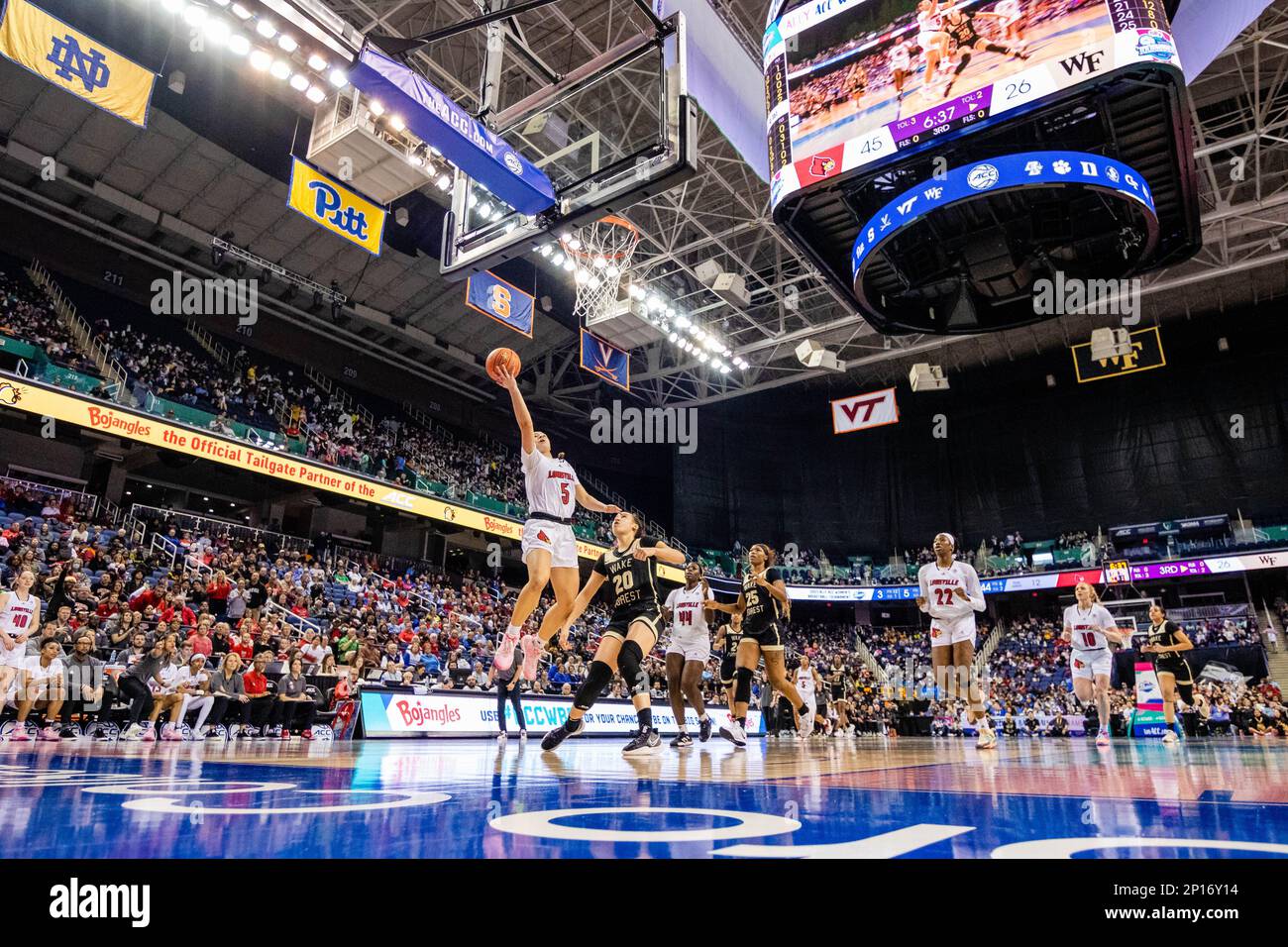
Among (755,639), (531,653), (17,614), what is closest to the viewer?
(531,653)

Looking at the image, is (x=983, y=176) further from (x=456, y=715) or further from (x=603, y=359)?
(x=603, y=359)

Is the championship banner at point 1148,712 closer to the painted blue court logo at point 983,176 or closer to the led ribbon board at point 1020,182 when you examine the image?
the led ribbon board at point 1020,182

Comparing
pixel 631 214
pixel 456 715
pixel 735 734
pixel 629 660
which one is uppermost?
pixel 631 214

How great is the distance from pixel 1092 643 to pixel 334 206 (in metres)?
16.0

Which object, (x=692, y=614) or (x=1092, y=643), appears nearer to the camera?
(x=692, y=614)

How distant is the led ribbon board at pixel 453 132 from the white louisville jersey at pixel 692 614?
406 centimetres

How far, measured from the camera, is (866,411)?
2458 centimetres

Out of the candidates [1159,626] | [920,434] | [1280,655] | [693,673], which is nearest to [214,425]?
[693,673]

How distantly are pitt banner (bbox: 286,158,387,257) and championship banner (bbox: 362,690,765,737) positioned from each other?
10.1 m

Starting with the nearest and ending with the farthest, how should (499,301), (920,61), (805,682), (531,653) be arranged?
(531,653), (920,61), (805,682), (499,301)

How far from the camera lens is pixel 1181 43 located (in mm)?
9969

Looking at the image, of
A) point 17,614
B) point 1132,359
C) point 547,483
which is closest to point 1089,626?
point 547,483

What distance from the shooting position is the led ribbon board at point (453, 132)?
252 inches

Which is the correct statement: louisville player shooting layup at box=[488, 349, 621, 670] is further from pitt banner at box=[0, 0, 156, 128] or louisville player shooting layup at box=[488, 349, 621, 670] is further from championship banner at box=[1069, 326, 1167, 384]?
championship banner at box=[1069, 326, 1167, 384]
